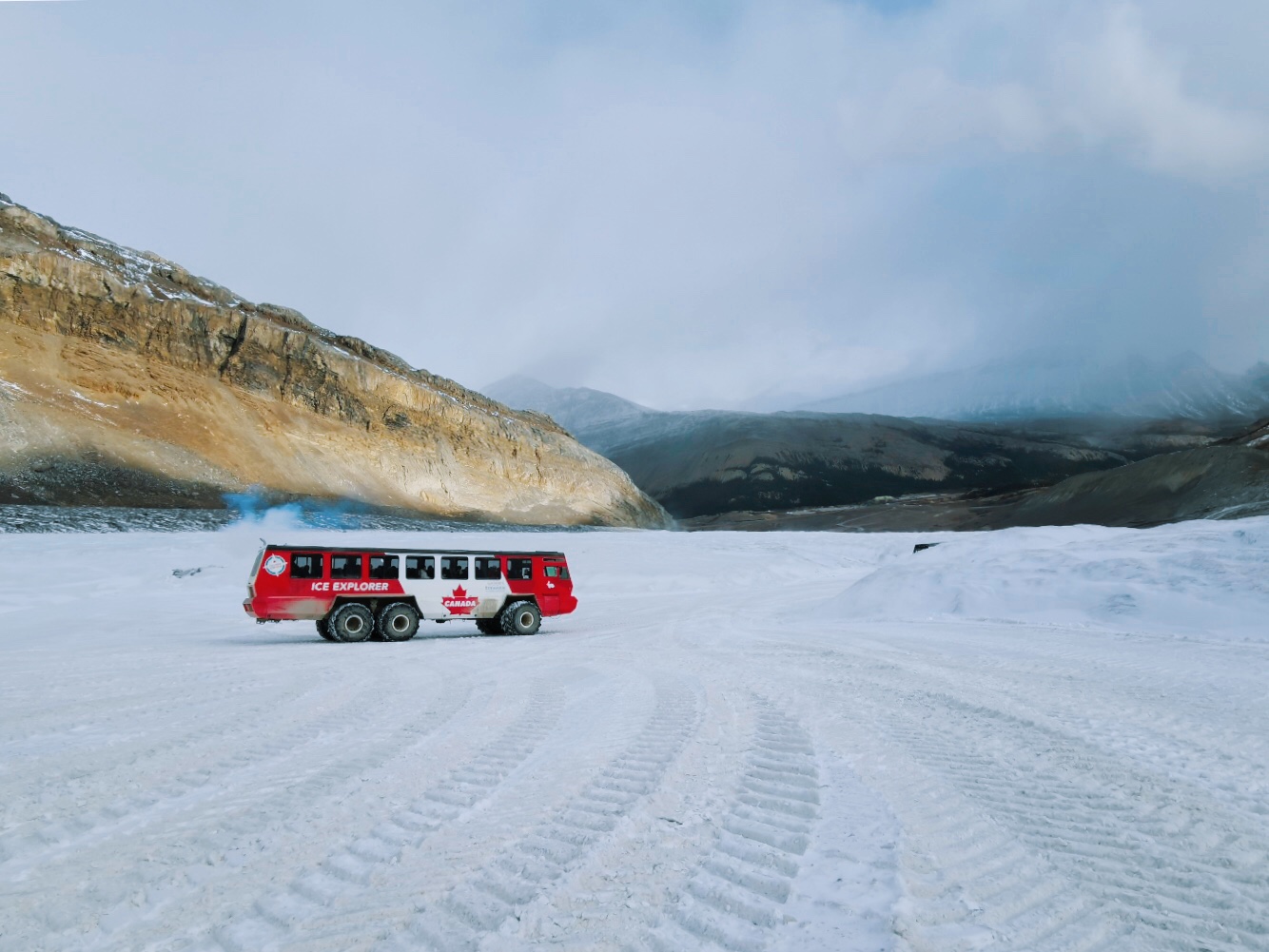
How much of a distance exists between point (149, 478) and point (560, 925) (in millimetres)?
56359

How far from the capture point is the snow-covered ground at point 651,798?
2.89 metres

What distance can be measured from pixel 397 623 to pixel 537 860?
1435cm

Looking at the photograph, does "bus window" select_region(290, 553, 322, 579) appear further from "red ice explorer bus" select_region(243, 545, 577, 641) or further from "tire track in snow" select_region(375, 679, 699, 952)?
"tire track in snow" select_region(375, 679, 699, 952)

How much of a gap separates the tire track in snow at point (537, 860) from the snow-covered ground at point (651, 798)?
2cm

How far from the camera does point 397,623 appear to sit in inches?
659

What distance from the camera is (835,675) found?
938 centimetres

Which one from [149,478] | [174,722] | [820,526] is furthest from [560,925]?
[820,526]

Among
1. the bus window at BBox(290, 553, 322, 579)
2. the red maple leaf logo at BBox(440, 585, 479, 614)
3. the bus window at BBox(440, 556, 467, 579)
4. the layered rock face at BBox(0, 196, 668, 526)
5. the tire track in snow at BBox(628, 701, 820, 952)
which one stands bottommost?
the tire track in snow at BBox(628, 701, 820, 952)

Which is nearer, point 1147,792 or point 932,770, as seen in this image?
point 1147,792

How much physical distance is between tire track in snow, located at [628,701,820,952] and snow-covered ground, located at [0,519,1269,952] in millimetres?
19

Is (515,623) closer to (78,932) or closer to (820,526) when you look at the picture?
(78,932)

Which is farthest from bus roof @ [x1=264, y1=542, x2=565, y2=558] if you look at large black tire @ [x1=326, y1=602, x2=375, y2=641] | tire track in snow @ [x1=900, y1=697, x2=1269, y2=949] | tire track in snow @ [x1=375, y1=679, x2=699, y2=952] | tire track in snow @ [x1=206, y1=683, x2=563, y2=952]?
tire track in snow @ [x1=900, y1=697, x2=1269, y2=949]

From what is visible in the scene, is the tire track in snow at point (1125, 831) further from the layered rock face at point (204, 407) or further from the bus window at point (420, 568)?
the layered rock face at point (204, 407)

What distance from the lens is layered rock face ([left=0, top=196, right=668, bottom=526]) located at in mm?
47125
